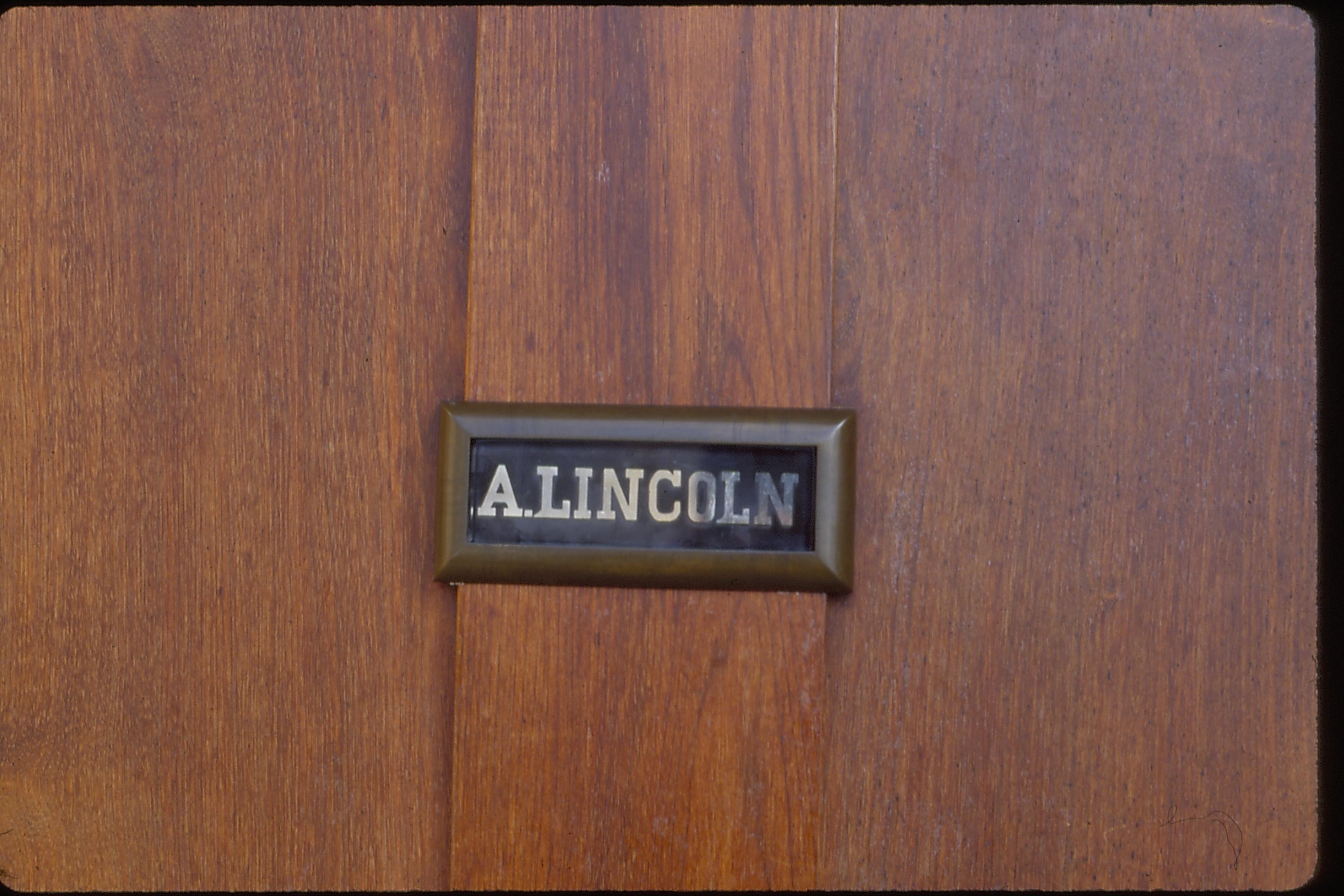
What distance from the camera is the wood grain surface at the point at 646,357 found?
41 cm

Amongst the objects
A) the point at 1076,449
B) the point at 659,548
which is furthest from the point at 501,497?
the point at 1076,449

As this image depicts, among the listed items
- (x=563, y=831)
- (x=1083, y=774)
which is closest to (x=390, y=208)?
(x=563, y=831)

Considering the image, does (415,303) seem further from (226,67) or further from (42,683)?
(42,683)

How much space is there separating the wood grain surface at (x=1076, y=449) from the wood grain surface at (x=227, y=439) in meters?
0.21

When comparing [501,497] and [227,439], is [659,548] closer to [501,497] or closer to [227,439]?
[501,497]

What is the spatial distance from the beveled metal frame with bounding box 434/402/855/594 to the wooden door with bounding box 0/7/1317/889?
0.5 inches

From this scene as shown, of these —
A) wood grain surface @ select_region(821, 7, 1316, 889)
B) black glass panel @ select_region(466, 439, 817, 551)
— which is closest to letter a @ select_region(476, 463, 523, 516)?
black glass panel @ select_region(466, 439, 817, 551)

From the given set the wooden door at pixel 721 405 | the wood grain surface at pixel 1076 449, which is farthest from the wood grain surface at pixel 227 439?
the wood grain surface at pixel 1076 449

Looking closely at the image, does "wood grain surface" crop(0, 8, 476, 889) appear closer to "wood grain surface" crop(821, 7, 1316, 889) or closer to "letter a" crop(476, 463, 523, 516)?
"letter a" crop(476, 463, 523, 516)

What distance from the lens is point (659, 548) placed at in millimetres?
408

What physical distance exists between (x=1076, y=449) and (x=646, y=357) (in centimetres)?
22

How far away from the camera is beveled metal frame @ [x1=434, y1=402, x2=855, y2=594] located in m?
0.40

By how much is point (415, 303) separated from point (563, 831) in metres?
0.27

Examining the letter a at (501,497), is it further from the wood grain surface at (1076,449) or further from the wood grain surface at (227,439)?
the wood grain surface at (1076,449)
